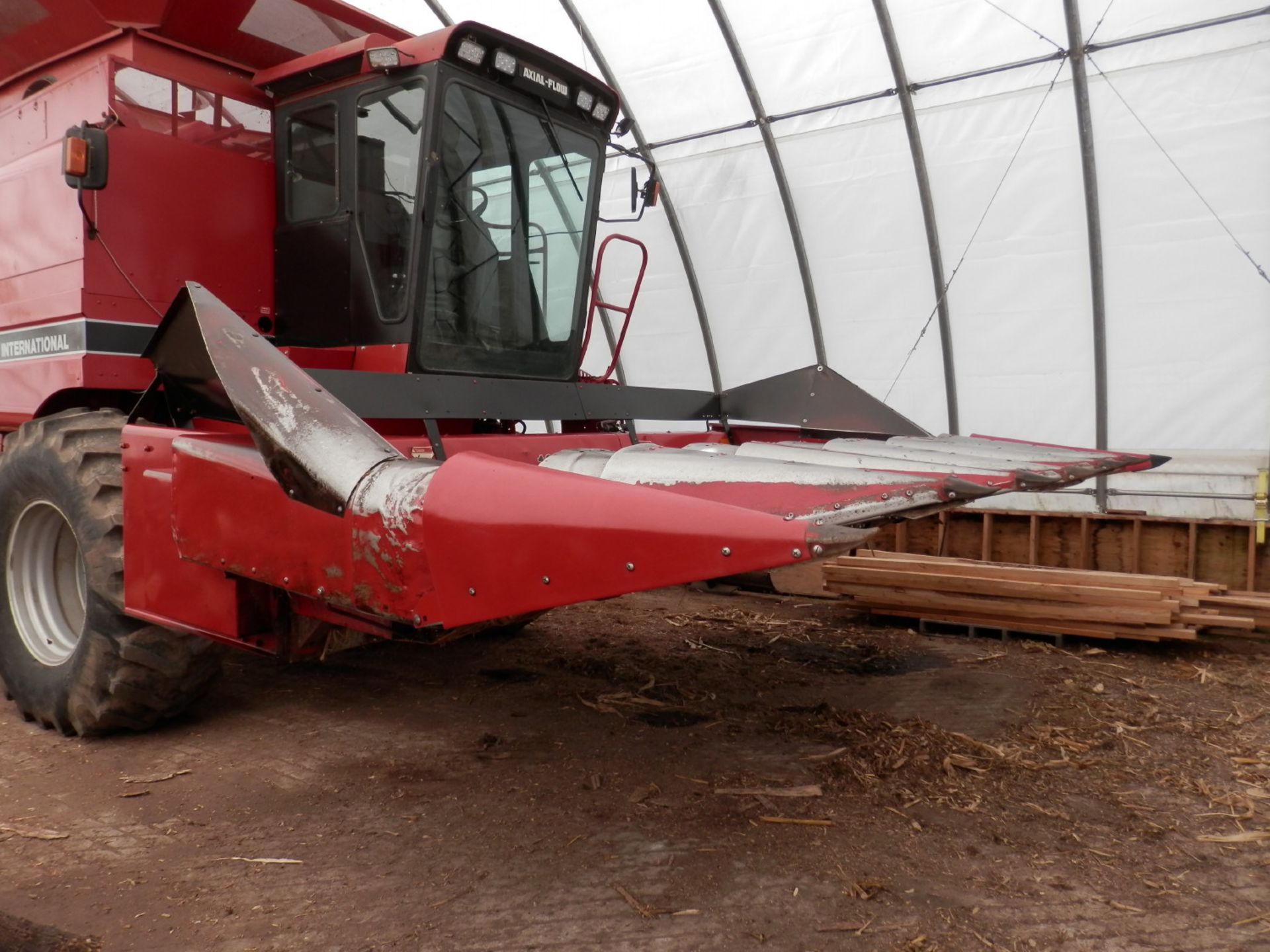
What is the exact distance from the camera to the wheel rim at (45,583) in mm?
4414

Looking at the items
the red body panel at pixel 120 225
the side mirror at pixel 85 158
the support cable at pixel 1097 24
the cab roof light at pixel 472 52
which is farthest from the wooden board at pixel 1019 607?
the side mirror at pixel 85 158

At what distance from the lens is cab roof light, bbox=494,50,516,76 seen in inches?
→ 185

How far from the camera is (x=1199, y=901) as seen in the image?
288 cm

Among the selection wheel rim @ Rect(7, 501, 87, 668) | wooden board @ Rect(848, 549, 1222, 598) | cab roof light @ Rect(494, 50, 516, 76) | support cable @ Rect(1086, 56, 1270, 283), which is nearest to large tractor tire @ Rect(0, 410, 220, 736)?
wheel rim @ Rect(7, 501, 87, 668)

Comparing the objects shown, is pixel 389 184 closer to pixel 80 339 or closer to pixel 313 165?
pixel 313 165

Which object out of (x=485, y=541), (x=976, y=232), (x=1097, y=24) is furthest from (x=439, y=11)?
(x=485, y=541)

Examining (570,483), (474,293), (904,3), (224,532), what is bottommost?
(224,532)

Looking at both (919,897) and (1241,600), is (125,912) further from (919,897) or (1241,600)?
(1241,600)

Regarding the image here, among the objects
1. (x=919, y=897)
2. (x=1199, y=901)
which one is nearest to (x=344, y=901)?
(x=919, y=897)

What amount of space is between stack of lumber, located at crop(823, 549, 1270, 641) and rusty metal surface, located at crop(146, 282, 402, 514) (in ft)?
16.4

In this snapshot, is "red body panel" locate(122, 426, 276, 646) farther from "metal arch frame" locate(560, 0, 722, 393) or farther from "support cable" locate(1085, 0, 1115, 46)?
"support cable" locate(1085, 0, 1115, 46)

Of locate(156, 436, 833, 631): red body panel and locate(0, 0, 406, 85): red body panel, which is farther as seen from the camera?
locate(0, 0, 406, 85): red body panel

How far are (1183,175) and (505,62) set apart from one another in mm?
5777

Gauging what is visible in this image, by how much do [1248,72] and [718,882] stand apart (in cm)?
746
